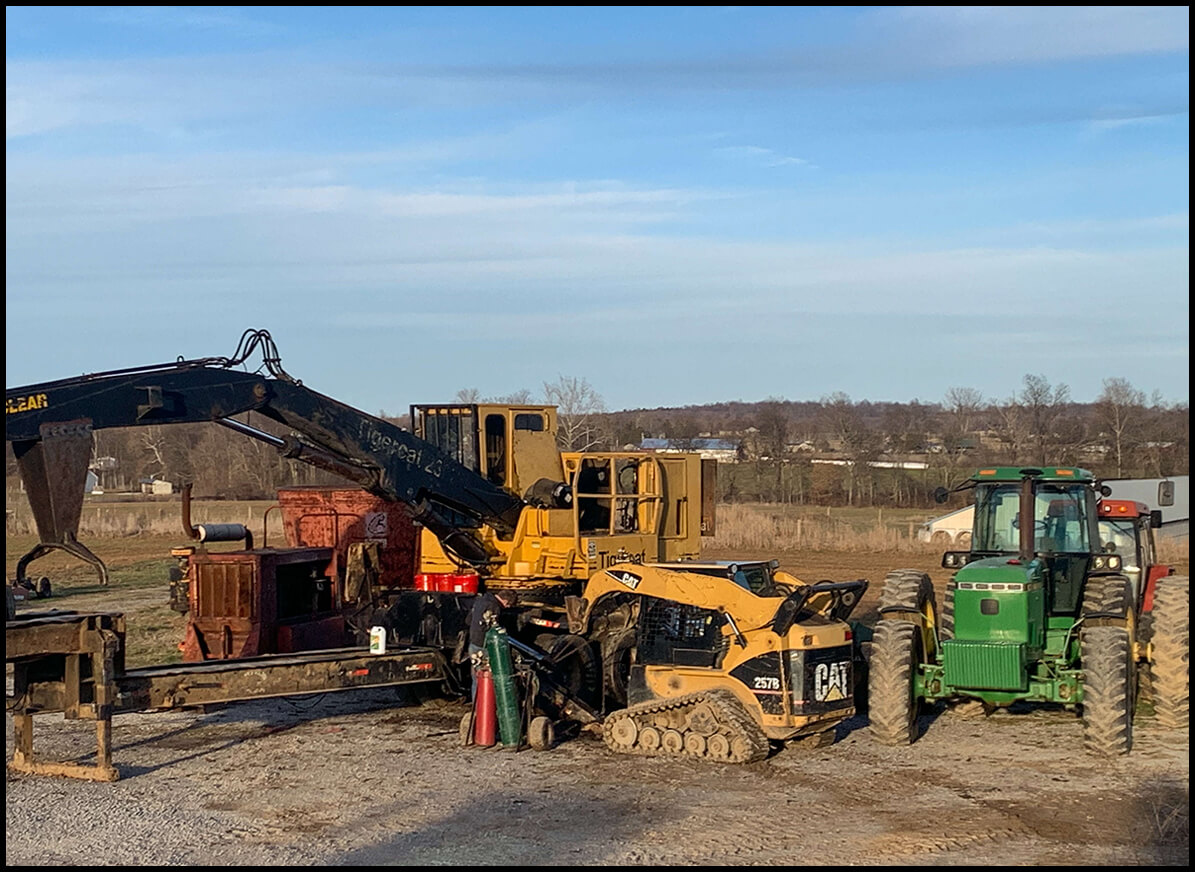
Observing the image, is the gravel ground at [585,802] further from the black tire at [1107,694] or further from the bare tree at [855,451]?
the bare tree at [855,451]

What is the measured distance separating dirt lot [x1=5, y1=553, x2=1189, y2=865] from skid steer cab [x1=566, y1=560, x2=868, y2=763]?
26 centimetres

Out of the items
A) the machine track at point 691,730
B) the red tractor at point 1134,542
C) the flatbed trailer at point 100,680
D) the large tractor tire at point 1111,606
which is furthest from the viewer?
the red tractor at point 1134,542

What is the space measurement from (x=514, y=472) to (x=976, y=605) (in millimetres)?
5452

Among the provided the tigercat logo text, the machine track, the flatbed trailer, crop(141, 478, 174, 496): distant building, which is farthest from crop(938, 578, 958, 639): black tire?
crop(141, 478, 174, 496): distant building

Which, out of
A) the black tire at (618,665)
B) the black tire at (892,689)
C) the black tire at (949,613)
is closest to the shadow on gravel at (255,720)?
the black tire at (618,665)

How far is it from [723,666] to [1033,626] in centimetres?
310

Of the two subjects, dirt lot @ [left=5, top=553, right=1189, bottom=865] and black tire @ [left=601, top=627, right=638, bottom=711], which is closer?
dirt lot @ [left=5, top=553, right=1189, bottom=865]

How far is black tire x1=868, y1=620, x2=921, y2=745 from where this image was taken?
1270 cm

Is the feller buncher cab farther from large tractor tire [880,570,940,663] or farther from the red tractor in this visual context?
the red tractor

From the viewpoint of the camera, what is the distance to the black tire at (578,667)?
1341 cm

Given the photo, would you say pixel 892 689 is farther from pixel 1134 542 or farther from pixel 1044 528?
pixel 1134 542

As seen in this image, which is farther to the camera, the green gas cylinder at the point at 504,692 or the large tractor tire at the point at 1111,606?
the large tractor tire at the point at 1111,606

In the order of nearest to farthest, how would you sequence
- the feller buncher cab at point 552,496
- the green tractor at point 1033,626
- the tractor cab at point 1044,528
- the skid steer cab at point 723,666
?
the skid steer cab at point 723,666
the green tractor at point 1033,626
the tractor cab at point 1044,528
the feller buncher cab at point 552,496

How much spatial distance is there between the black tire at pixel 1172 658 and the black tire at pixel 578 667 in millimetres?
5497
